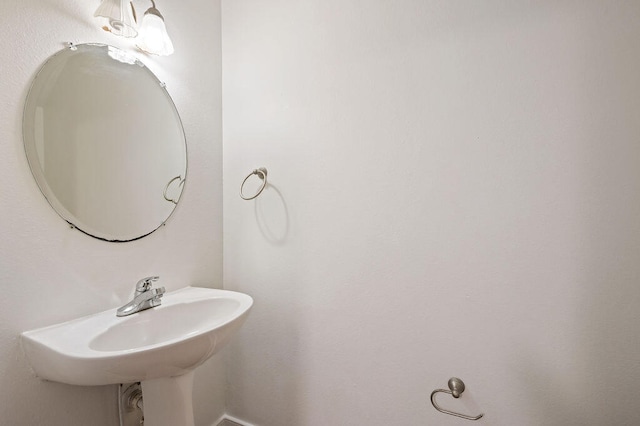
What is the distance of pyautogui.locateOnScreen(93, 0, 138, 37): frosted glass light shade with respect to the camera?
2.91 ft

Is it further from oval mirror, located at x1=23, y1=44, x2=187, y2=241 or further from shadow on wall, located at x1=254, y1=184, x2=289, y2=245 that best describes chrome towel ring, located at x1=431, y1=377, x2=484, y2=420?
oval mirror, located at x1=23, y1=44, x2=187, y2=241

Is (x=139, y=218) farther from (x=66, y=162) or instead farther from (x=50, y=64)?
(x=50, y=64)

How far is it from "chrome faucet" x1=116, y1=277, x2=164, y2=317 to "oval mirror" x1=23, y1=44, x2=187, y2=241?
18 centimetres

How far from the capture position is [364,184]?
1.13 m

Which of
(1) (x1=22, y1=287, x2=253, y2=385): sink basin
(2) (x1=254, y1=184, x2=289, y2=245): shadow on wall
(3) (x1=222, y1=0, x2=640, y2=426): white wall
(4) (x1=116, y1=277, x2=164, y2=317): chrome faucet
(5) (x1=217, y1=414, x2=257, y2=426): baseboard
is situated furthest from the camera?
(5) (x1=217, y1=414, x2=257, y2=426): baseboard

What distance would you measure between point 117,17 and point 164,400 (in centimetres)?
128

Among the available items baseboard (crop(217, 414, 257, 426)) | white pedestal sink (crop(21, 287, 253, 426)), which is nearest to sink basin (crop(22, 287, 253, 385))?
white pedestal sink (crop(21, 287, 253, 426))

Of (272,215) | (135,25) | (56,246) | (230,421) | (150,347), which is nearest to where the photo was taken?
(150,347)

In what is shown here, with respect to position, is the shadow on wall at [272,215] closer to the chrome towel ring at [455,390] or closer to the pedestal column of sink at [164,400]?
the pedestal column of sink at [164,400]

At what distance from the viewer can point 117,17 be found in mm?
911

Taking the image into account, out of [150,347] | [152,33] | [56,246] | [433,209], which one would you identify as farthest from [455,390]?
[152,33]

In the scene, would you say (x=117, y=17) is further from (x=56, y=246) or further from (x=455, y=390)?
(x=455, y=390)

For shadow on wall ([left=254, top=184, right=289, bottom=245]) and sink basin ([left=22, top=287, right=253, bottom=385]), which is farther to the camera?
shadow on wall ([left=254, top=184, right=289, bottom=245])

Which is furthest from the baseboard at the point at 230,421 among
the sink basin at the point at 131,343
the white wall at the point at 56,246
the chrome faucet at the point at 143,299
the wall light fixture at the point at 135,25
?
the wall light fixture at the point at 135,25
